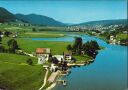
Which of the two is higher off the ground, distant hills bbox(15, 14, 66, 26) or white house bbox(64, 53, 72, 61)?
distant hills bbox(15, 14, 66, 26)

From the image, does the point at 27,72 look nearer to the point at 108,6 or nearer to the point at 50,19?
the point at 50,19

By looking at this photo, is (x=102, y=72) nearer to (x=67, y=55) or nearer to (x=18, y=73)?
(x=67, y=55)

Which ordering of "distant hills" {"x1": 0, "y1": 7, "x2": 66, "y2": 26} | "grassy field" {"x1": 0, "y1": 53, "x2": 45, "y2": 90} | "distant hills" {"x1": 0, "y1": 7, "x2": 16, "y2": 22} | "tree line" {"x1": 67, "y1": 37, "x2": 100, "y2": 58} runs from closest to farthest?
"grassy field" {"x1": 0, "y1": 53, "x2": 45, "y2": 90} < "distant hills" {"x1": 0, "y1": 7, "x2": 16, "y2": 22} < "distant hills" {"x1": 0, "y1": 7, "x2": 66, "y2": 26} < "tree line" {"x1": 67, "y1": 37, "x2": 100, "y2": 58}

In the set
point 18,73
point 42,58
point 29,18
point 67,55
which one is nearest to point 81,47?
point 67,55

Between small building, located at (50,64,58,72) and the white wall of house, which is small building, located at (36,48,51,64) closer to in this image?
the white wall of house

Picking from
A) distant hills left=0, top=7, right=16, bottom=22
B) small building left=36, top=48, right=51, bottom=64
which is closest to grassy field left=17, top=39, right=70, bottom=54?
small building left=36, top=48, right=51, bottom=64

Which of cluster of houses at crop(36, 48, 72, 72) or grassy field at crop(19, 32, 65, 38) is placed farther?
grassy field at crop(19, 32, 65, 38)

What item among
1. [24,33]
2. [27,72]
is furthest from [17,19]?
[27,72]

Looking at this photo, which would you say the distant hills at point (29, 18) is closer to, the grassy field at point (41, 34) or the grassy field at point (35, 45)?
the grassy field at point (41, 34)
